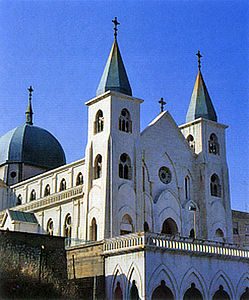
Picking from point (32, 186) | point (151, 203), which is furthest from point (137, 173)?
point (32, 186)

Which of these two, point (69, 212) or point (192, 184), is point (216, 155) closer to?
point (192, 184)

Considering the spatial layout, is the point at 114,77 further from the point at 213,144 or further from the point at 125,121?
the point at 213,144

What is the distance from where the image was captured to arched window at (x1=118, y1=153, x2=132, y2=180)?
4922 centimetres

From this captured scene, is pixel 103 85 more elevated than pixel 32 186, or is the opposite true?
pixel 103 85

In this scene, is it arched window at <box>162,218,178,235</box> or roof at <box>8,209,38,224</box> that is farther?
roof at <box>8,209,38,224</box>

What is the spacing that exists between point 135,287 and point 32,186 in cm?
2966

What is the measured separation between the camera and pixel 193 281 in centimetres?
3947

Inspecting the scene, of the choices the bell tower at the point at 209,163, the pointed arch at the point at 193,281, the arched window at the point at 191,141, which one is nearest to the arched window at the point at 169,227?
the bell tower at the point at 209,163

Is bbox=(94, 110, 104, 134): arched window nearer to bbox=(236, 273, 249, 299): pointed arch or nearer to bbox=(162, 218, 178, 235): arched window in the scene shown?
bbox=(162, 218, 178, 235): arched window

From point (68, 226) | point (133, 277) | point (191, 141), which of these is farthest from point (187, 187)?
point (133, 277)

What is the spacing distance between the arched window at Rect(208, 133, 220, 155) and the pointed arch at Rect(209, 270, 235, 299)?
1894 cm

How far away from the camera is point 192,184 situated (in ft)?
182

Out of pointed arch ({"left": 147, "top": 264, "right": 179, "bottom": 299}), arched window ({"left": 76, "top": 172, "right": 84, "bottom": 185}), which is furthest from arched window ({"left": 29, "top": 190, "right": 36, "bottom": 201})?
pointed arch ({"left": 147, "top": 264, "right": 179, "bottom": 299})

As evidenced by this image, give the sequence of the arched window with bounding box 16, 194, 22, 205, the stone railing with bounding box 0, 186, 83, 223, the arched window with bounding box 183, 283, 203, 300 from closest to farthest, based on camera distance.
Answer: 1. the arched window with bounding box 183, 283, 203, 300
2. the stone railing with bounding box 0, 186, 83, 223
3. the arched window with bounding box 16, 194, 22, 205
